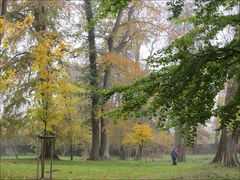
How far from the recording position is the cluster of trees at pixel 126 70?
5629 millimetres


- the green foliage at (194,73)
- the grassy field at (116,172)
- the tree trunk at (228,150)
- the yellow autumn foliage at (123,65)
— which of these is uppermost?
the yellow autumn foliage at (123,65)

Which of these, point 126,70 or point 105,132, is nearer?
point 126,70

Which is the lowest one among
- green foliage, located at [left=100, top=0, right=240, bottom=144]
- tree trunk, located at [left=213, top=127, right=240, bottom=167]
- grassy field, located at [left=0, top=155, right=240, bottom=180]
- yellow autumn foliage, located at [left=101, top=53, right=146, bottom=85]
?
grassy field, located at [left=0, top=155, right=240, bottom=180]

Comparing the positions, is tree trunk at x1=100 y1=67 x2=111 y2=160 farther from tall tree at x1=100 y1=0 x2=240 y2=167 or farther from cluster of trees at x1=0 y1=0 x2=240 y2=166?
tall tree at x1=100 y1=0 x2=240 y2=167

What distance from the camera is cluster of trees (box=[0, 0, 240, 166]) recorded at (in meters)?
5.63

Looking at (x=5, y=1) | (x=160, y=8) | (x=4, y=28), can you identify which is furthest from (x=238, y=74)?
(x=160, y=8)

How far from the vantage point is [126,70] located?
26078 millimetres

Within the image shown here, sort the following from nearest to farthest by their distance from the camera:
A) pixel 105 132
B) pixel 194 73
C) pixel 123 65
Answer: pixel 194 73 → pixel 123 65 → pixel 105 132

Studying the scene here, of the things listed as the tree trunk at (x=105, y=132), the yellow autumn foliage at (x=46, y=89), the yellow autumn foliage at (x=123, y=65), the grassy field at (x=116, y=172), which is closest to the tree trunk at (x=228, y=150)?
the grassy field at (x=116, y=172)

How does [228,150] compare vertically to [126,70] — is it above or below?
below

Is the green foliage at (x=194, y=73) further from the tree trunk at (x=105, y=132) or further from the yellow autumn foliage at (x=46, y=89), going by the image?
the tree trunk at (x=105, y=132)

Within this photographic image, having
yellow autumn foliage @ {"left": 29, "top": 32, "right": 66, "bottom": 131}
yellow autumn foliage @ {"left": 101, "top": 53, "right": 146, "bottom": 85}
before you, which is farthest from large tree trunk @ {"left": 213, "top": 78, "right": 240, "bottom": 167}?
yellow autumn foliage @ {"left": 29, "top": 32, "right": 66, "bottom": 131}

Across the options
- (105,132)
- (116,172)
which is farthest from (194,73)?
(105,132)

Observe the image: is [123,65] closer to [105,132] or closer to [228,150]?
[105,132]
